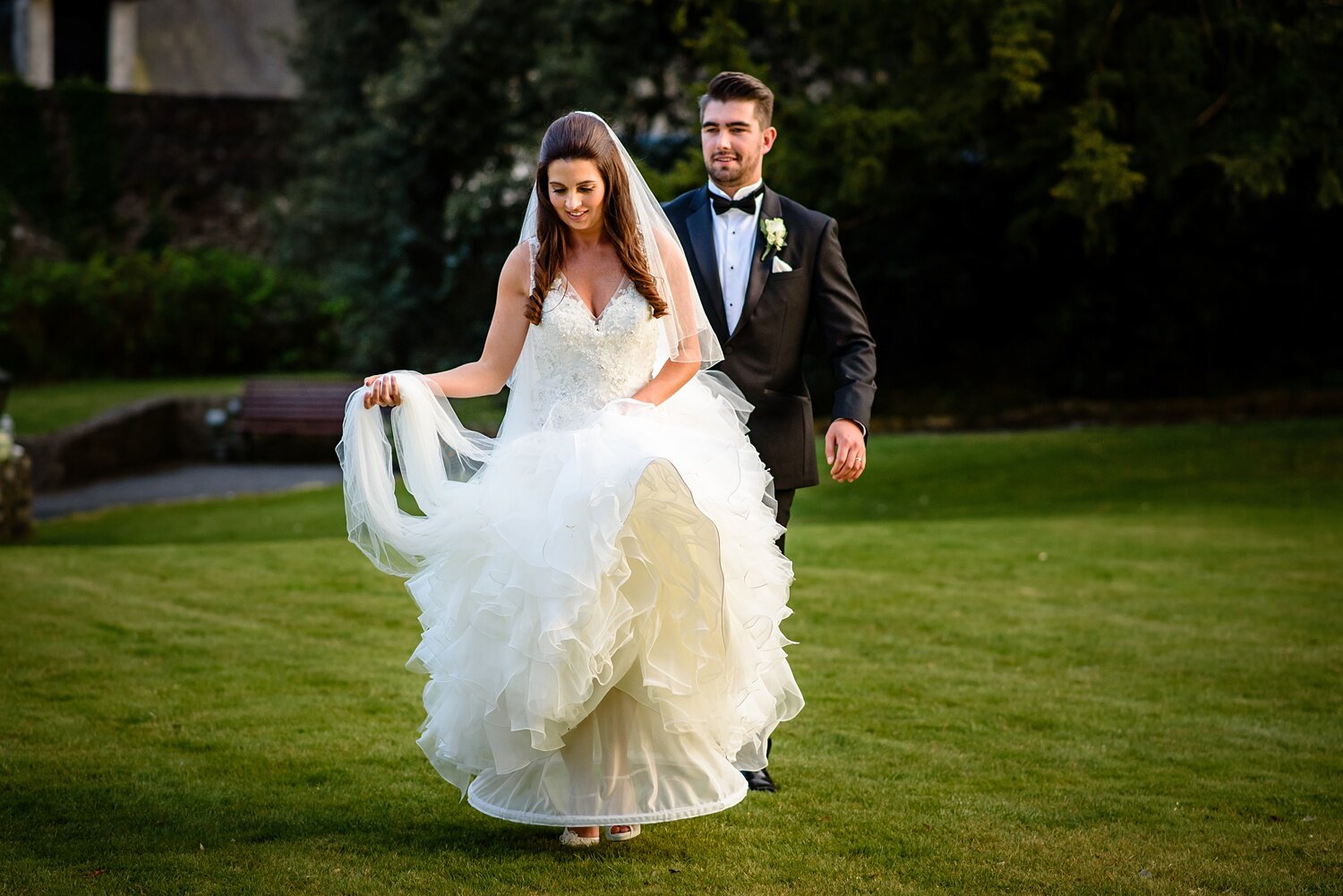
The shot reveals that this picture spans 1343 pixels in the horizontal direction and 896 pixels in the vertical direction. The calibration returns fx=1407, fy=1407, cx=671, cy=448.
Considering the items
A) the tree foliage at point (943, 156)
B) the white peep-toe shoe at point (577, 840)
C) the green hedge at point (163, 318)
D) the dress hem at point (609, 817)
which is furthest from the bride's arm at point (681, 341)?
the green hedge at point (163, 318)

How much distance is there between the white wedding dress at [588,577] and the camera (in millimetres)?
3738

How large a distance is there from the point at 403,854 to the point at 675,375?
1.61 m

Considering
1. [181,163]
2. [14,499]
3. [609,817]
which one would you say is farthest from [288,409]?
[609,817]

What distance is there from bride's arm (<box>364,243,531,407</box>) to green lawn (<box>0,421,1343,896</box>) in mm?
1371

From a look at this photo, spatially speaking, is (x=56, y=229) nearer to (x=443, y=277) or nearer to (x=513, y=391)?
(x=443, y=277)

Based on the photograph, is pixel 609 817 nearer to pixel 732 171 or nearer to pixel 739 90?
pixel 732 171

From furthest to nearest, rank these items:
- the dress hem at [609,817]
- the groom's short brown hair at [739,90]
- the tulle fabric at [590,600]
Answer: the groom's short brown hair at [739,90] → the dress hem at [609,817] → the tulle fabric at [590,600]

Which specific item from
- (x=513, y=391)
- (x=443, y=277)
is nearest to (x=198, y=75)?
(x=443, y=277)

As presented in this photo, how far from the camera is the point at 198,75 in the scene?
35.1 m

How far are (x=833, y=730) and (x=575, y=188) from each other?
252cm

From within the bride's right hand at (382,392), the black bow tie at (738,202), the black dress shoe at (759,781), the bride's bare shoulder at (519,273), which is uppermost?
the black bow tie at (738,202)

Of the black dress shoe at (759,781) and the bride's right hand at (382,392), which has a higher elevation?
the bride's right hand at (382,392)

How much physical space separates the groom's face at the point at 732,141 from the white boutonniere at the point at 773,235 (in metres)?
0.16

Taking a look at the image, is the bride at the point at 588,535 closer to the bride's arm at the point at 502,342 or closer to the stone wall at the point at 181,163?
the bride's arm at the point at 502,342
